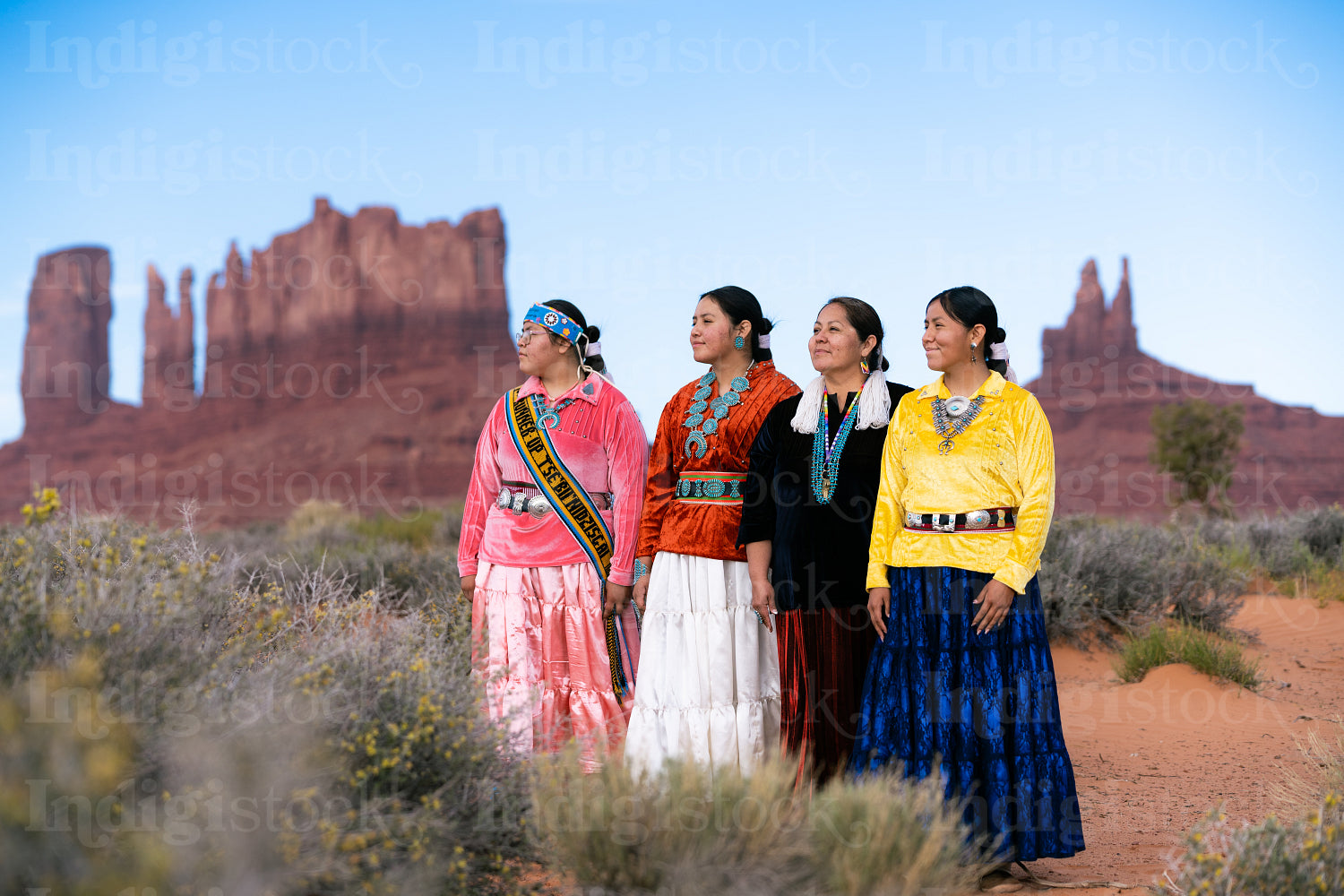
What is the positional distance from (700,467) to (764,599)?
2.12 feet

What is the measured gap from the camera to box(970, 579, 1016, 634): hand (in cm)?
360

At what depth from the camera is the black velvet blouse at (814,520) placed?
13.5 feet

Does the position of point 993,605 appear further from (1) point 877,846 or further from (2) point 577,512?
(2) point 577,512

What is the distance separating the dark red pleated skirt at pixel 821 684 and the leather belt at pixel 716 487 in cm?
57

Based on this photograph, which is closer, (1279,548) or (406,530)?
(1279,548)

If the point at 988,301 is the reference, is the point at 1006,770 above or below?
below

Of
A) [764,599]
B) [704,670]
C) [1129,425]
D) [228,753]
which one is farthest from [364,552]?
[1129,425]

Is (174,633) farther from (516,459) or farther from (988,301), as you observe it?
(988,301)

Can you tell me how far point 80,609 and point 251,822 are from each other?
3.36 ft

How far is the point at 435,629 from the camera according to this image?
570 centimetres

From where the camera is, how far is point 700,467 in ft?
14.5

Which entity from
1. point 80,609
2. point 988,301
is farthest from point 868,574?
point 80,609

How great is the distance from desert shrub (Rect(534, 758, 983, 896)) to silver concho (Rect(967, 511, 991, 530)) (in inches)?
44.3
